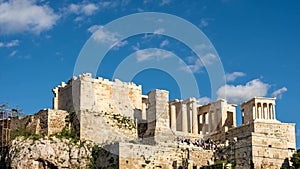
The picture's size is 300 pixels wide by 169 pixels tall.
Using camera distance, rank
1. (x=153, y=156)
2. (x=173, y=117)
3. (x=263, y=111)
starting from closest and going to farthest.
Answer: (x=153, y=156) < (x=263, y=111) < (x=173, y=117)

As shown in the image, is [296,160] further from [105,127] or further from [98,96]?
[98,96]

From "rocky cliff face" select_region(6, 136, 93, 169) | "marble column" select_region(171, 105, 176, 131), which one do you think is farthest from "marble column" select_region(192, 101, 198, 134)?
"rocky cliff face" select_region(6, 136, 93, 169)

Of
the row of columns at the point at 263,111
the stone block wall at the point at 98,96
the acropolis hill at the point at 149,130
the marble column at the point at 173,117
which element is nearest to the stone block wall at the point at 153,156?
the acropolis hill at the point at 149,130

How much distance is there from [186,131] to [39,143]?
16.4 metres

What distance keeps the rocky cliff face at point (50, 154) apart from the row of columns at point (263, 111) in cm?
1818

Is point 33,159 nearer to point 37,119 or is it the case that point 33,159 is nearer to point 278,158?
point 37,119

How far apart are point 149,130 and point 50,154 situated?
1033 centimetres

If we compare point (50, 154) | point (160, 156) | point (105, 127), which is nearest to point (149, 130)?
point (105, 127)

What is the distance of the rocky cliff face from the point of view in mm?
56688

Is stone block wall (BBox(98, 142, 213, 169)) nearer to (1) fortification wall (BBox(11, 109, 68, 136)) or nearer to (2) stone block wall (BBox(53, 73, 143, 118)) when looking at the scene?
(1) fortification wall (BBox(11, 109, 68, 136))

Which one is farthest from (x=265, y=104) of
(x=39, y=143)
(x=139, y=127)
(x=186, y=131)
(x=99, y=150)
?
(x=39, y=143)

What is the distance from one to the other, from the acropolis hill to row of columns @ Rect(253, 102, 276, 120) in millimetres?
100

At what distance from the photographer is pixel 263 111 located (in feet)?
218

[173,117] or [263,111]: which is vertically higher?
[263,111]
